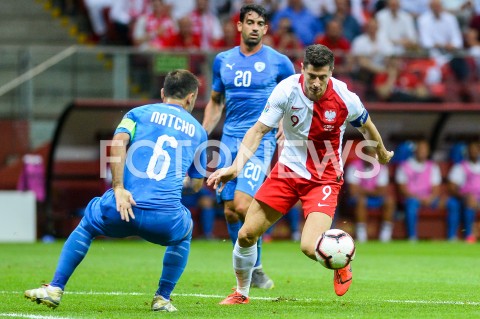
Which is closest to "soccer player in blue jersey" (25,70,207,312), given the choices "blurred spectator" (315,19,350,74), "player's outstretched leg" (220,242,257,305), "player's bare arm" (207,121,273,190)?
"player's bare arm" (207,121,273,190)

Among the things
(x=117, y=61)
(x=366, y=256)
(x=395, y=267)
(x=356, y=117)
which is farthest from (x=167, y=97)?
(x=117, y=61)

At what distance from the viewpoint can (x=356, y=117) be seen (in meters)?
9.11

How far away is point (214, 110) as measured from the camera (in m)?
11.5

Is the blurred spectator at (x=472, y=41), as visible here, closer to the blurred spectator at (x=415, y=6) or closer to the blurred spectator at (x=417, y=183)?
the blurred spectator at (x=415, y=6)

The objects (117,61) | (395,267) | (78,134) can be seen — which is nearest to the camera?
(395,267)

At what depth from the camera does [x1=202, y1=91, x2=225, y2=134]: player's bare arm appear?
11.5 meters

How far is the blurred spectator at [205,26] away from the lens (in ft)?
67.2

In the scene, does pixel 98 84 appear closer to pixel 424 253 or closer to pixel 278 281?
pixel 424 253

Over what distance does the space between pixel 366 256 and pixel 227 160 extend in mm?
5332

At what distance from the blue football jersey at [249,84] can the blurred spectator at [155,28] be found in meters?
8.98

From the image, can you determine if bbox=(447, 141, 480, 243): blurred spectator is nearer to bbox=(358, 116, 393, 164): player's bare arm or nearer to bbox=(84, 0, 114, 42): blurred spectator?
bbox=(84, 0, 114, 42): blurred spectator

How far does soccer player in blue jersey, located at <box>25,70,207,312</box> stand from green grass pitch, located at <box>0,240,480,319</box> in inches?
12.7

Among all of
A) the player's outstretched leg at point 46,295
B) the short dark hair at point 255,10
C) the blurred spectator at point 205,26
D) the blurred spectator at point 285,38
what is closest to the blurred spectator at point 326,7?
the blurred spectator at point 285,38

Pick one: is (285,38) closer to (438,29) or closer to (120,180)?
(438,29)
